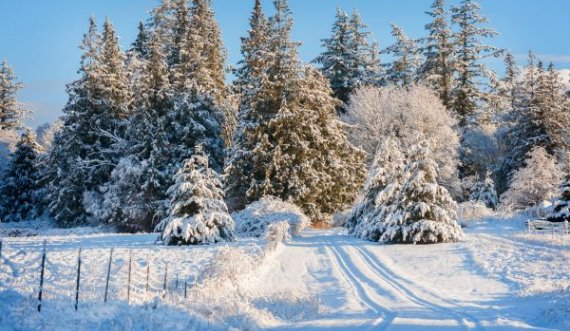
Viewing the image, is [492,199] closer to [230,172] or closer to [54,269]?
[230,172]

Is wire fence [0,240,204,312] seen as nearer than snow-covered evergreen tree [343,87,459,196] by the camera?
Yes

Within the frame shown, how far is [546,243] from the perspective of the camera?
21000mm

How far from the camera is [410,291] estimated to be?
14.2m

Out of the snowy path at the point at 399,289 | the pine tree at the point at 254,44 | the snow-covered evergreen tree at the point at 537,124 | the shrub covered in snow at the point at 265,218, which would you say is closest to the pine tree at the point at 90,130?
the pine tree at the point at 254,44

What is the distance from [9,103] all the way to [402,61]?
4361 centimetres

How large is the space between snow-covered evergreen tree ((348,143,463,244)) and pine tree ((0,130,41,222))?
3000 cm

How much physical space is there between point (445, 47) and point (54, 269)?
141 feet

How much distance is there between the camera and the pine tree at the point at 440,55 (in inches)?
1950

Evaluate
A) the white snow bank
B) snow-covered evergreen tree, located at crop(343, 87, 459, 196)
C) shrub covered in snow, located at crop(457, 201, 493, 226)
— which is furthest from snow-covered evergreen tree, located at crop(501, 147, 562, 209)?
the white snow bank

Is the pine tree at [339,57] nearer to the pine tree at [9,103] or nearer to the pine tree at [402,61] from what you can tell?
the pine tree at [402,61]

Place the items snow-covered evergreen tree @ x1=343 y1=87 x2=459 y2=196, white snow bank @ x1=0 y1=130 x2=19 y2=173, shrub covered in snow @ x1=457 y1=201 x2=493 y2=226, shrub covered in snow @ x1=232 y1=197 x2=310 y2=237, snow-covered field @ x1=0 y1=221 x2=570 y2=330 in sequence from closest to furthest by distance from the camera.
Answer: snow-covered field @ x1=0 y1=221 x2=570 y2=330
shrub covered in snow @ x1=232 y1=197 x2=310 y2=237
shrub covered in snow @ x1=457 y1=201 x2=493 y2=226
snow-covered evergreen tree @ x1=343 y1=87 x2=459 y2=196
white snow bank @ x1=0 y1=130 x2=19 y2=173

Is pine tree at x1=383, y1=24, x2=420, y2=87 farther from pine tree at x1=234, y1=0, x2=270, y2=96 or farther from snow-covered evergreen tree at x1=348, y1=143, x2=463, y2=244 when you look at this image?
snow-covered evergreen tree at x1=348, y1=143, x2=463, y2=244

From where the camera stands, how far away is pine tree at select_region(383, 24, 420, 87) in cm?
5272

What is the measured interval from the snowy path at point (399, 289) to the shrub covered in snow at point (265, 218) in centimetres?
401
